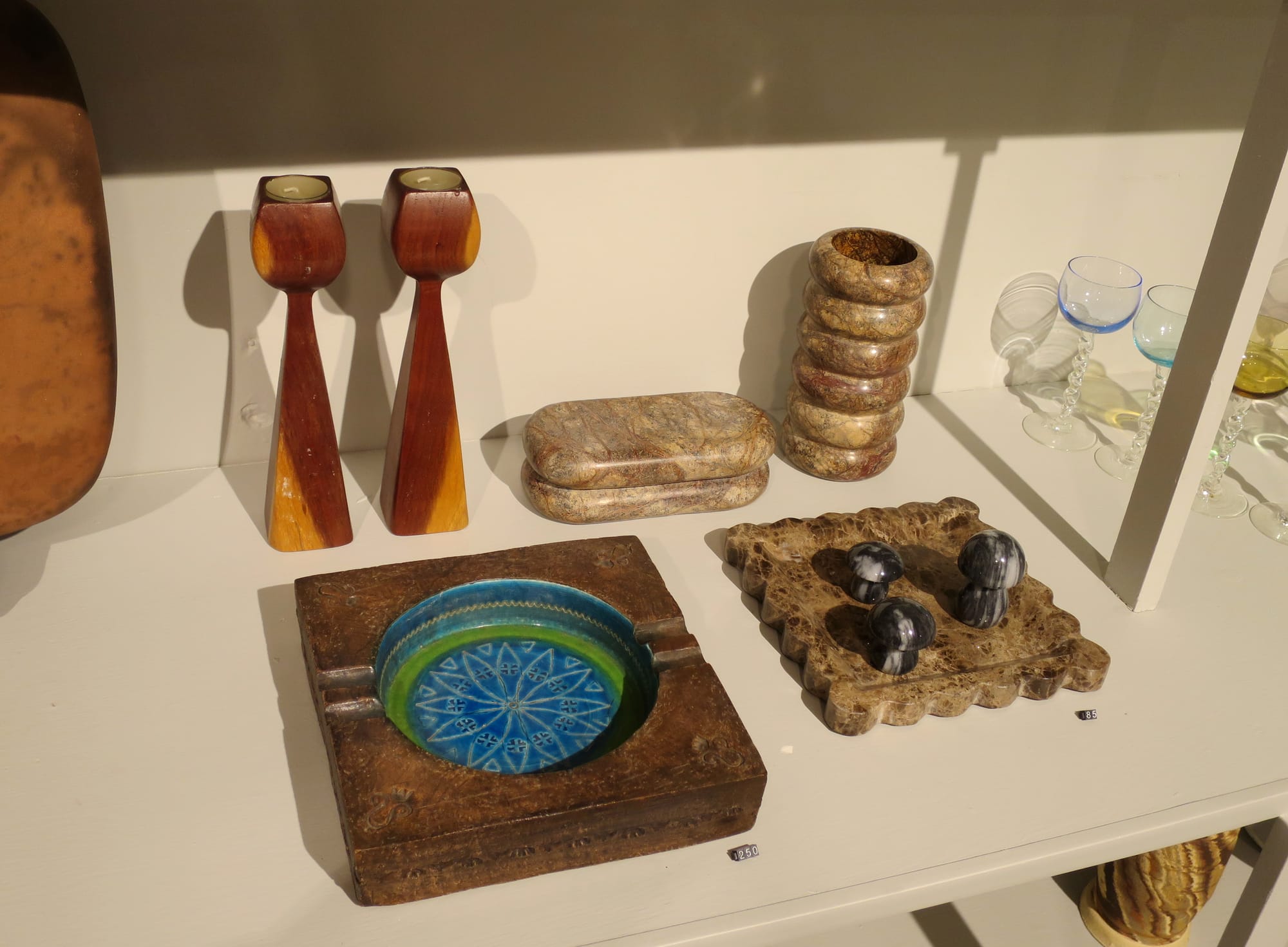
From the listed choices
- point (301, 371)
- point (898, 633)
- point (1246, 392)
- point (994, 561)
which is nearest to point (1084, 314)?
point (1246, 392)

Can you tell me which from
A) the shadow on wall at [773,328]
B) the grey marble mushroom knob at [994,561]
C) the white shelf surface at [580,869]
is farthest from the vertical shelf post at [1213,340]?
the shadow on wall at [773,328]

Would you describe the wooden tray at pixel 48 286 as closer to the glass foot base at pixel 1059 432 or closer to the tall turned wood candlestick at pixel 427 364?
the tall turned wood candlestick at pixel 427 364

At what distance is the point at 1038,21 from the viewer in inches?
43.4

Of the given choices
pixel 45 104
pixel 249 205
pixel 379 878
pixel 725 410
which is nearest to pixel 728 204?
pixel 725 410

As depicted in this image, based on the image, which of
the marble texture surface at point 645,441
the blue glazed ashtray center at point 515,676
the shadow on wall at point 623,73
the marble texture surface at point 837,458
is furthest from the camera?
the marble texture surface at point 837,458

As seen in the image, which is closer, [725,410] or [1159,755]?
[1159,755]

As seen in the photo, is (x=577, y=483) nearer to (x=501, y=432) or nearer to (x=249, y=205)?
(x=501, y=432)

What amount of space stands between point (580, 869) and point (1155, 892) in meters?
0.65

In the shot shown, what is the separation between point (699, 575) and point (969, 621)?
230mm

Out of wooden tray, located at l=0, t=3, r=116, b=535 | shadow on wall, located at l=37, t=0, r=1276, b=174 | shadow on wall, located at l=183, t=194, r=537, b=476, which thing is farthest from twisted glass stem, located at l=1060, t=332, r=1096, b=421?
wooden tray, located at l=0, t=3, r=116, b=535

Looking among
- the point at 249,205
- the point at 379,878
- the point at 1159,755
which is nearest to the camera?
the point at 379,878

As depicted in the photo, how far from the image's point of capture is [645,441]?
103 cm

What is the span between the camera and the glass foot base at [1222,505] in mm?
1145

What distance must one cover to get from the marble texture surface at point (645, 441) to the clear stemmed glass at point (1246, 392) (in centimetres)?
48
